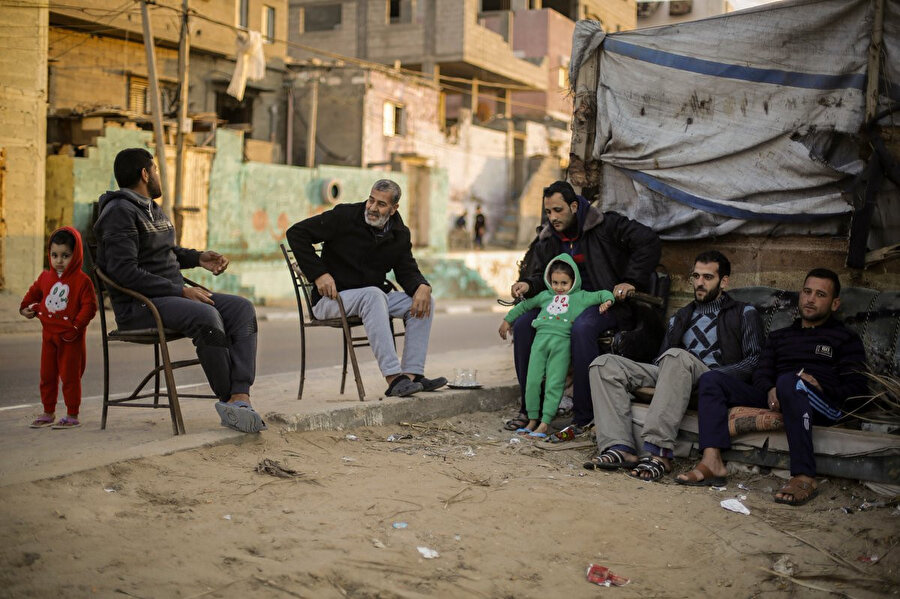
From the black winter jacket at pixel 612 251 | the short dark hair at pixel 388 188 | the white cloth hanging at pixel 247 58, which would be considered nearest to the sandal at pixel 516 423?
the black winter jacket at pixel 612 251

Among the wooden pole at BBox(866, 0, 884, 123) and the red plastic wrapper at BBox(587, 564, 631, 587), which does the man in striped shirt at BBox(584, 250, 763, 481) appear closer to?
the red plastic wrapper at BBox(587, 564, 631, 587)

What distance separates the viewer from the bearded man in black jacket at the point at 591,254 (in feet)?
18.4

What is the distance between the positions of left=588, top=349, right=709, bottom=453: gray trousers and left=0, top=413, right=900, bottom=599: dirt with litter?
0.95 ft

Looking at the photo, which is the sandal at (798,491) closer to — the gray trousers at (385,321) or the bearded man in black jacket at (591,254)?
the bearded man in black jacket at (591,254)

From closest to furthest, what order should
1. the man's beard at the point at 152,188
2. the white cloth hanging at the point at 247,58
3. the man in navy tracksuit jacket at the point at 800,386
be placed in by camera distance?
1. the man in navy tracksuit jacket at the point at 800,386
2. the man's beard at the point at 152,188
3. the white cloth hanging at the point at 247,58

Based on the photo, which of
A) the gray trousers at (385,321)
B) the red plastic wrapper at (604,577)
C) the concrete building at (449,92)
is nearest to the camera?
the red plastic wrapper at (604,577)

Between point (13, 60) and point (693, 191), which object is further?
point (13, 60)

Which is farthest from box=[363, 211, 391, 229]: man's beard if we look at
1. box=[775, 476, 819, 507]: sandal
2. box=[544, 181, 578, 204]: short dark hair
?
box=[775, 476, 819, 507]: sandal

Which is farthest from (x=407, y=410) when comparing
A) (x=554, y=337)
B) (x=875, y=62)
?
(x=875, y=62)

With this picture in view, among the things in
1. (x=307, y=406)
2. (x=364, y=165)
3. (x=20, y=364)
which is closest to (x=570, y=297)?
(x=307, y=406)

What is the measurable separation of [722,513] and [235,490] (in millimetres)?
2253

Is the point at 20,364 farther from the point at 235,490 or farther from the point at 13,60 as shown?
the point at 13,60

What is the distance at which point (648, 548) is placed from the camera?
136 inches

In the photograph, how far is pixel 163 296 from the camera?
181 inches
